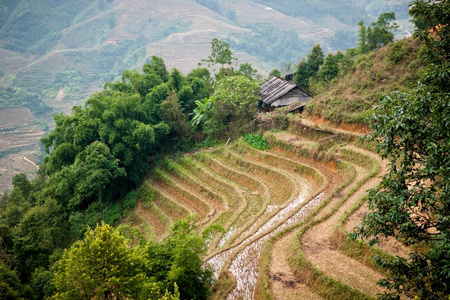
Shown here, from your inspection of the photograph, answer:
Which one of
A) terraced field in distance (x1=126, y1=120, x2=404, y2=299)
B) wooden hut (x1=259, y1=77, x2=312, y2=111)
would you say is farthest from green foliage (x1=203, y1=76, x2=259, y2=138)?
wooden hut (x1=259, y1=77, x2=312, y2=111)

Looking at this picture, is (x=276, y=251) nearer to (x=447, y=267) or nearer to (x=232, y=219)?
(x=232, y=219)

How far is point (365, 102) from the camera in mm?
20406

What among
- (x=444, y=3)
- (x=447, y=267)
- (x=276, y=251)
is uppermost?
(x=444, y=3)

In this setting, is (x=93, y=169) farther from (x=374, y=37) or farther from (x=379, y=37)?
(x=379, y=37)

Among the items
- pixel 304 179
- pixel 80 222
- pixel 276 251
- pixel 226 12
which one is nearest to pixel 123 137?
pixel 80 222

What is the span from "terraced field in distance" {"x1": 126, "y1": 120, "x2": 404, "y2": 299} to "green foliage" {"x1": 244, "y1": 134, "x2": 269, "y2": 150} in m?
0.34

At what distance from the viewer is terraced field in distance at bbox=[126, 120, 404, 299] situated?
34.7 feet

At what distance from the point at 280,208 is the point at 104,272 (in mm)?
8709

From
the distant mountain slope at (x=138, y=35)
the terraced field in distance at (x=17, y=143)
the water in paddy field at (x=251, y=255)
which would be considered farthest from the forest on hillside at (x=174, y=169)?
the distant mountain slope at (x=138, y=35)

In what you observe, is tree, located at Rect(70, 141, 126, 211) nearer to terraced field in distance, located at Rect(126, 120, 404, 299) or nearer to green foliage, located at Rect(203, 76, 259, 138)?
terraced field in distance, located at Rect(126, 120, 404, 299)

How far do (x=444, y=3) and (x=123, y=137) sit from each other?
20.2m

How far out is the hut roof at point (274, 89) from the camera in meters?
27.8

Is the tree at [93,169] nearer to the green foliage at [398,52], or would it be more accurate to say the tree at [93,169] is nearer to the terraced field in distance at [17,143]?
the green foliage at [398,52]

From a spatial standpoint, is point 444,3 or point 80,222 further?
point 80,222
